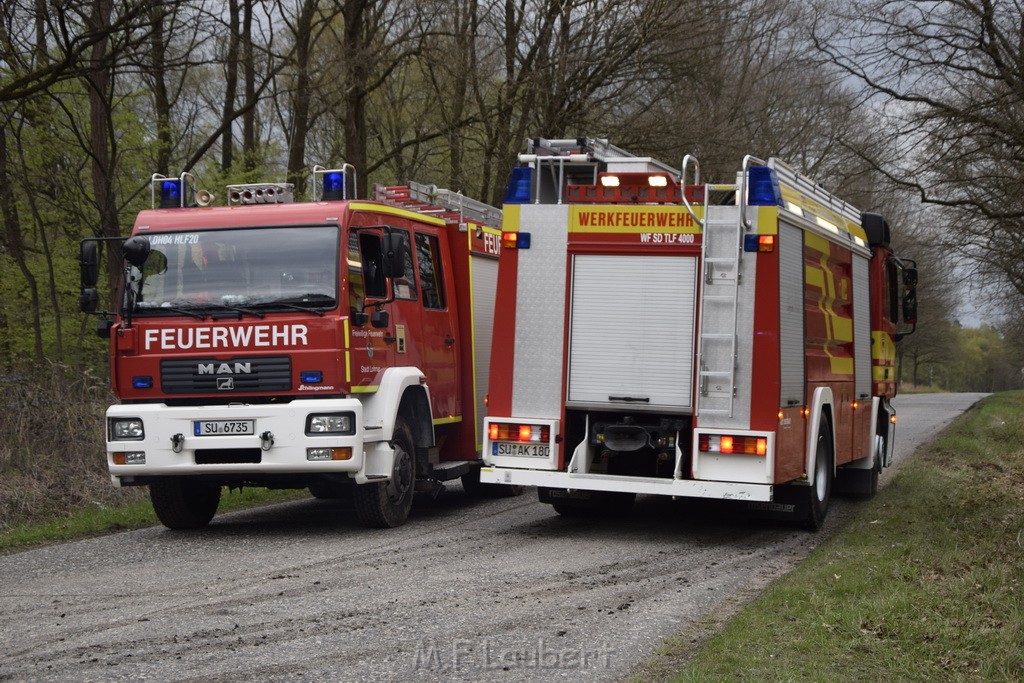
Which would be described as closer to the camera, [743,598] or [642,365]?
[743,598]

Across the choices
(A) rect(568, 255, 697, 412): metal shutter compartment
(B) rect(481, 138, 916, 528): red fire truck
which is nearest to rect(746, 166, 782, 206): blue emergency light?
(B) rect(481, 138, 916, 528): red fire truck

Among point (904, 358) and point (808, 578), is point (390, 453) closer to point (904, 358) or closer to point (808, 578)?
point (808, 578)

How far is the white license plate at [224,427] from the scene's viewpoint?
33.3 feet

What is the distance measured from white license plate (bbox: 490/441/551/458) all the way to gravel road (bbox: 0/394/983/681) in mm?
719

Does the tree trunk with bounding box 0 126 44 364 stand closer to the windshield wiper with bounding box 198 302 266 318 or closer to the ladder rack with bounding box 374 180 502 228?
the ladder rack with bounding box 374 180 502 228

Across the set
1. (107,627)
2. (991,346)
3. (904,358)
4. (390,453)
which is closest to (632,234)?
(390,453)

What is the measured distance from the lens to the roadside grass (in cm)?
586

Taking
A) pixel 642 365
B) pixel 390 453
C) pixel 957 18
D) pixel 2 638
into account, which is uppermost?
pixel 957 18

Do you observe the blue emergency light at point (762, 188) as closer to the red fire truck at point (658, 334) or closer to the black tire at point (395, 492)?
the red fire truck at point (658, 334)

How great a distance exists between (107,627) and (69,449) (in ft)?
24.5

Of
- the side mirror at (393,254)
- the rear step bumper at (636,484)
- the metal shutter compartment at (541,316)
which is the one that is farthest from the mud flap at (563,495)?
the side mirror at (393,254)

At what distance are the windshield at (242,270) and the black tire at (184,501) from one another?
5.33 ft

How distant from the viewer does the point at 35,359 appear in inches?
663

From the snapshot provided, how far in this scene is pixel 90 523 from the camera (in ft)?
38.0
